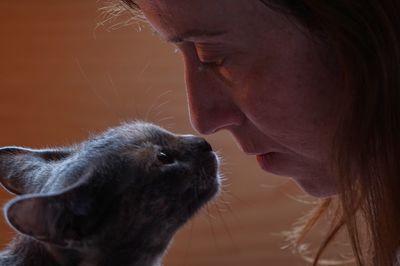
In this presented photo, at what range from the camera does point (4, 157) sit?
3.78 feet

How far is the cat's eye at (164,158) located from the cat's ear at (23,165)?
177mm

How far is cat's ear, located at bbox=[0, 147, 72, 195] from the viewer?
1114mm

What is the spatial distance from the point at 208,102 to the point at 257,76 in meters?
0.10

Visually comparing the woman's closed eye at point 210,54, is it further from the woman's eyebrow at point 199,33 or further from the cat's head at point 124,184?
the cat's head at point 124,184

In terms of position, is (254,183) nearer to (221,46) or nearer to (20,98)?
(20,98)

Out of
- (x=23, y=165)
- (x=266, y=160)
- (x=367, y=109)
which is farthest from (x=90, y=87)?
(x=367, y=109)

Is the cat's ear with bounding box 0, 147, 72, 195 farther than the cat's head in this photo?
Yes

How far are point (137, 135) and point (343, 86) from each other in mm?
348

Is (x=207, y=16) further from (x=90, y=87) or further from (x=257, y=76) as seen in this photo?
(x=90, y=87)

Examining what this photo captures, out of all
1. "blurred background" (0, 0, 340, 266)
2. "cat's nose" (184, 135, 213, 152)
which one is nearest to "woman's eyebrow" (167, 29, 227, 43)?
"cat's nose" (184, 135, 213, 152)

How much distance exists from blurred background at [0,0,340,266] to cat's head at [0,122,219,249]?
546 mm

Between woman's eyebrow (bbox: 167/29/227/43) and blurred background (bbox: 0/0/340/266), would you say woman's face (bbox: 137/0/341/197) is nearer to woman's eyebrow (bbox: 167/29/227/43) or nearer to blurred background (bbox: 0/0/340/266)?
woman's eyebrow (bbox: 167/29/227/43)

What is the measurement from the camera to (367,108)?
33.6 inches

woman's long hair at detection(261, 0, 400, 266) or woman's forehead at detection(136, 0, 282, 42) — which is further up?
woman's forehead at detection(136, 0, 282, 42)
